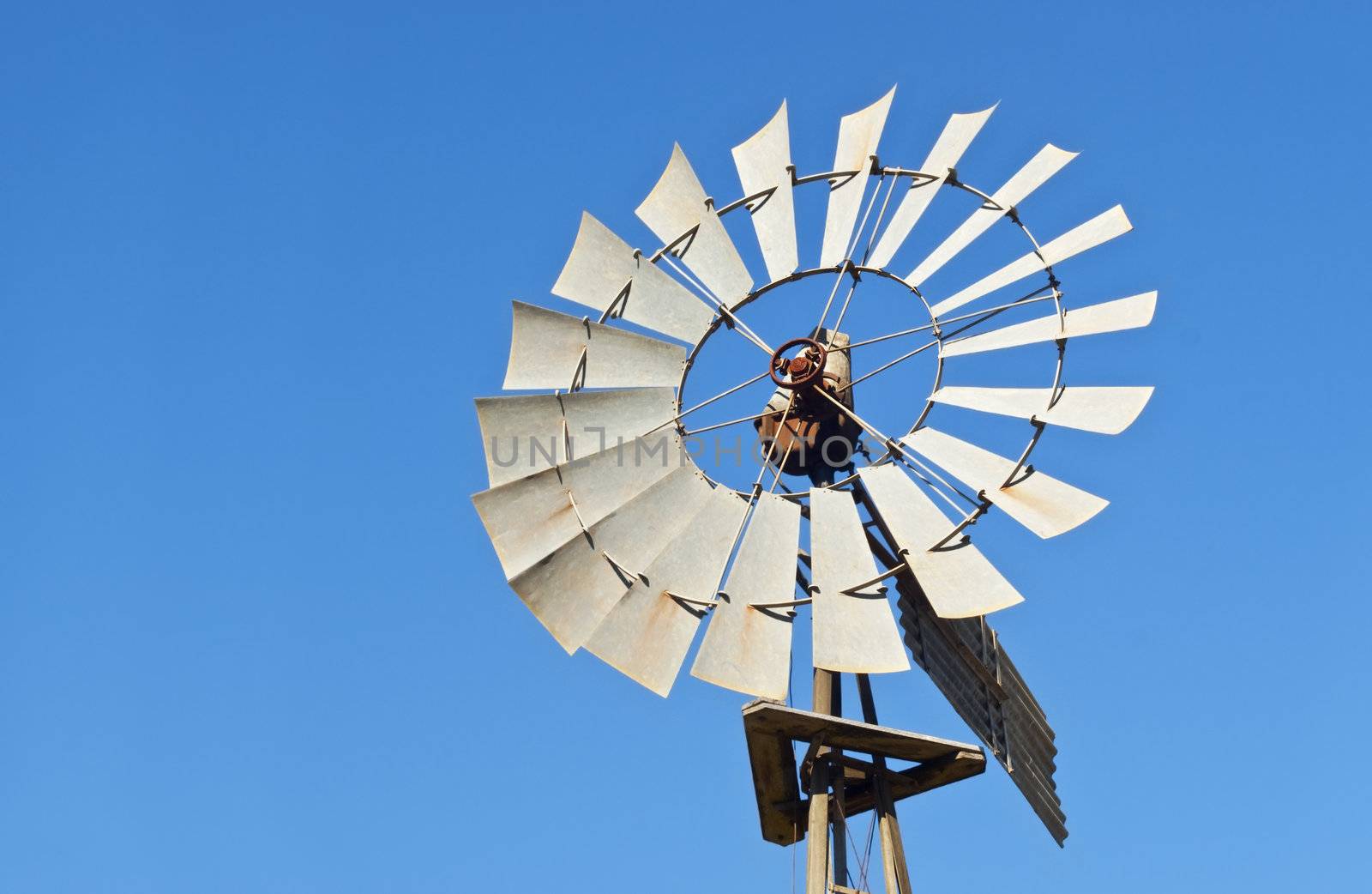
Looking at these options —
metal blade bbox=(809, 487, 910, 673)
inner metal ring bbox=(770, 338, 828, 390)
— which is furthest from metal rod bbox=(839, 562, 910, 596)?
inner metal ring bbox=(770, 338, 828, 390)

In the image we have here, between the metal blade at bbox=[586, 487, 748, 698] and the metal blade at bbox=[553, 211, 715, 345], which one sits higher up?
the metal blade at bbox=[553, 211, 715, 345]

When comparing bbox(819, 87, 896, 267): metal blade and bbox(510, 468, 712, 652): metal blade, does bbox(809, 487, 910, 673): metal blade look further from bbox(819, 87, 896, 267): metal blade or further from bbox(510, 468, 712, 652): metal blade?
bbox(819, 87, 896, 267): metal blade

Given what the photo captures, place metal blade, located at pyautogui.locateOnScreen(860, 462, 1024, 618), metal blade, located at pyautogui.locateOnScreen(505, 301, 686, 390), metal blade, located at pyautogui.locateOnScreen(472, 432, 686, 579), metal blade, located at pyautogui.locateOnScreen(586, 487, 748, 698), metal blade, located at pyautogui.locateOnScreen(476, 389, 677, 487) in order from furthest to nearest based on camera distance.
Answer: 1. metal blade, located at pyautogui.locateOnScreen(505, 301, 686, 390)
2. metal blade, located at pyautogui.locateOnScreen(476, 389, 677, 487)
3. metal blade, located at pyautogui.locateOnScreen(472, 432, 686, 579)
4. metal blade, located at pyautogui.locateOnScreen(586, 487, 748, 698)
5. metal blade, located at pyautogui.locateOnScreen(860, 462, 1024, 618)

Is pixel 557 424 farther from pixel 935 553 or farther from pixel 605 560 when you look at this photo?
pixel 935 553

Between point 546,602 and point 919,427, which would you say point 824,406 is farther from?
point 546,602

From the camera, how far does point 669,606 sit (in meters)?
10.2

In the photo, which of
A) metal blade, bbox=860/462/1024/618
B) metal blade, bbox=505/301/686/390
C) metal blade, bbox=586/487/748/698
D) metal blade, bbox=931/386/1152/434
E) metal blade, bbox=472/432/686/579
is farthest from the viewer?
metal blade, bbox=505/301/686/390

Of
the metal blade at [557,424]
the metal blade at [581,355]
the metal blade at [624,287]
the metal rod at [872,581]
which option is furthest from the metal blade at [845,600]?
the metal blade at [624,287]

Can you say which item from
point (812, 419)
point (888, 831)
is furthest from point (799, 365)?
point (888, 831)

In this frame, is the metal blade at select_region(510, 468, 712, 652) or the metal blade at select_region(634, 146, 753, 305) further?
the metal blade at select_region(634, 146, 753, 305)

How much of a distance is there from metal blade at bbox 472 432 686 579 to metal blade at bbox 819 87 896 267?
5.65 ft

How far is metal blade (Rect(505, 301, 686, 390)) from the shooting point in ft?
36.0

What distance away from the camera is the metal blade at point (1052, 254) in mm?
10641

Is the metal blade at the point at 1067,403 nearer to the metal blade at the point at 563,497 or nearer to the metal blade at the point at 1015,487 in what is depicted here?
the metal blade at the point at 1015,487
